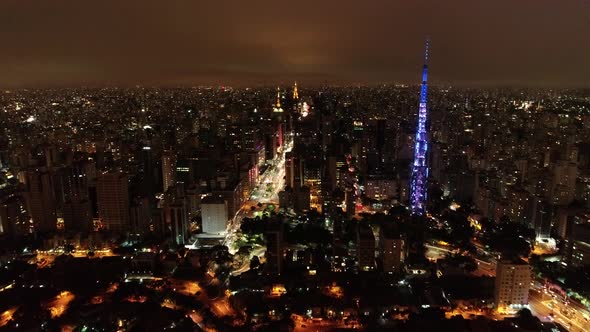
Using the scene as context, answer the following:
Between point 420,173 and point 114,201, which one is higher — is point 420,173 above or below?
above

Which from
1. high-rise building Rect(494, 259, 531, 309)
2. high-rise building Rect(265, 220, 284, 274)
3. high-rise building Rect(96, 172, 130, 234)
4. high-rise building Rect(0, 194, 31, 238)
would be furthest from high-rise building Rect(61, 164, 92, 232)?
high-rise building Rect(494, 259, 531, 309)

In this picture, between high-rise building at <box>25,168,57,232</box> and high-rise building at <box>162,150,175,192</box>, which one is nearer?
high-rise building at <box>25,168,57,232</box>

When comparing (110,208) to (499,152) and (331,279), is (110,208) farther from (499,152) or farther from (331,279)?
(499,152)

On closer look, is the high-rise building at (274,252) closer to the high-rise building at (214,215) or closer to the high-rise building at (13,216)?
the high-rise building at (214,215)

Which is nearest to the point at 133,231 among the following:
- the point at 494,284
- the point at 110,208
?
the point at 110,208

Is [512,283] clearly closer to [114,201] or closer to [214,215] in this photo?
[214,215]

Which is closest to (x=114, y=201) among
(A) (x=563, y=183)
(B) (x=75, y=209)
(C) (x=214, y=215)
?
(B) (x=75, y=209)

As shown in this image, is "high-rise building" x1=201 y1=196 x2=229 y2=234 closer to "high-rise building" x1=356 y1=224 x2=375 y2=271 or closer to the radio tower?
"high-rise building" x1=356 y1=224 x2=375 y2=271
